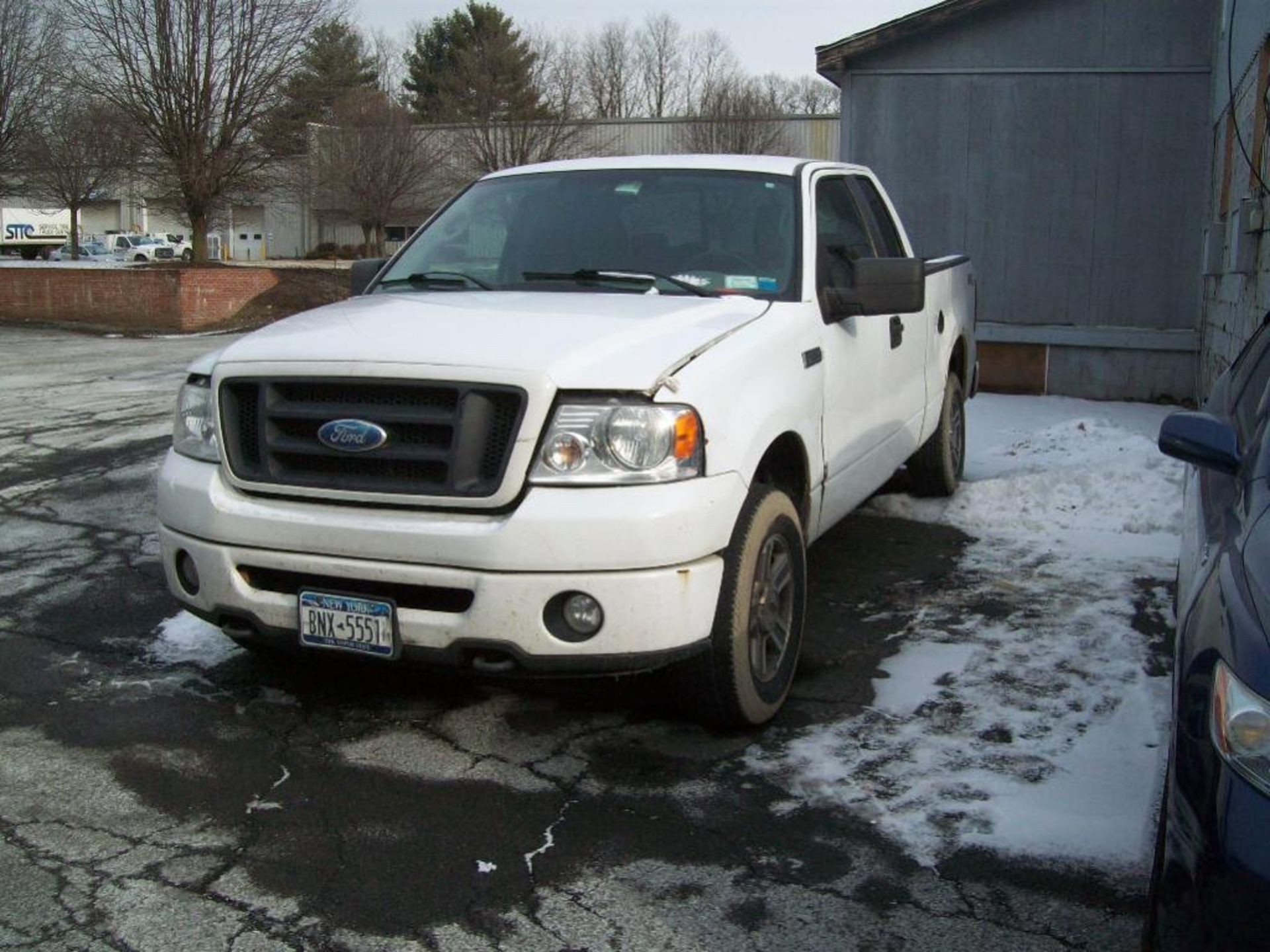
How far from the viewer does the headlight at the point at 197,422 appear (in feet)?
14.1

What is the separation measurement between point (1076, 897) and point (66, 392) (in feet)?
38.5

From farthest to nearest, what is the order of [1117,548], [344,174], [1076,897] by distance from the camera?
[344,174] < [1117,548] < [1076,897]

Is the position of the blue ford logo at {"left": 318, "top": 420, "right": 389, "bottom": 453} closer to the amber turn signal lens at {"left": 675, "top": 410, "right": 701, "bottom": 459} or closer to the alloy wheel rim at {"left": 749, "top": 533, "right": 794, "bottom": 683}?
the amber turn signal lens at {"left": 675, "top": 410, "right": 701, "bottom": 459}

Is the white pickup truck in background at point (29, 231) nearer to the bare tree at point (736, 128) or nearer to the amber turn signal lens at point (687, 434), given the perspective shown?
the bare tree at point (736, 128)

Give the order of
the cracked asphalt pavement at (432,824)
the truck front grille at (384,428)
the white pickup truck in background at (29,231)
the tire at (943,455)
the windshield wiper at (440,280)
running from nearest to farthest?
the cracked asphalt pavement at (432,824)
the truck front grille at (384,428)
the windshield wiper at (440,280)
the tire at (943,455)
the white pickup truck in background at (29,231)

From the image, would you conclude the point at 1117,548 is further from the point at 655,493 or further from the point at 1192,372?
the point at 1192,372

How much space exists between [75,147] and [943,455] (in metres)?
31.5

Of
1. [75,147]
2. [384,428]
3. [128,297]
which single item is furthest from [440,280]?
[75,147]

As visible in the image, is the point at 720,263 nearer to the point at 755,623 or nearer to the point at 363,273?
the point at 755,623

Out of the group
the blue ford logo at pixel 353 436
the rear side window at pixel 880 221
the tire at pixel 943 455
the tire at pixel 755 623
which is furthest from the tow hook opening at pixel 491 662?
the tire at pixel 943 455

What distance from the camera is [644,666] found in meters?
3.84

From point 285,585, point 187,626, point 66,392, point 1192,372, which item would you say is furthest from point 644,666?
point 66,392

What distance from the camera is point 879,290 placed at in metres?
5.07

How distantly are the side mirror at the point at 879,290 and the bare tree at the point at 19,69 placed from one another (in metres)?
28.0
